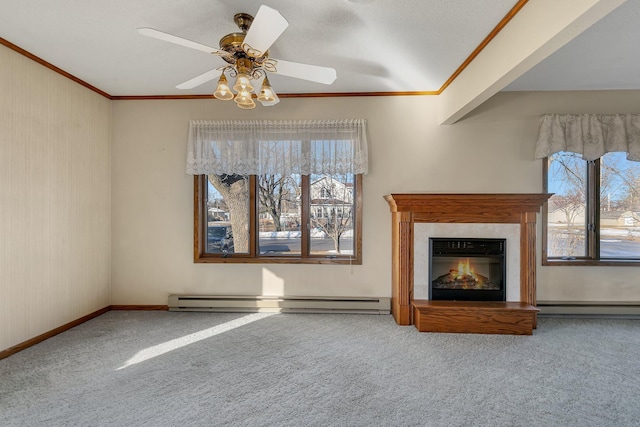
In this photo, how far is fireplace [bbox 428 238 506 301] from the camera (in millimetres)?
3398

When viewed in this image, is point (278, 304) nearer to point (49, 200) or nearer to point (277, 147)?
point (277, 147)

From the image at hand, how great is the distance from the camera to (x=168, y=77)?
326 cm

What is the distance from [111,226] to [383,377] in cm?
352

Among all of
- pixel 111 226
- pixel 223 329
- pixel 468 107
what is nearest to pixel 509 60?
pixel 468 107

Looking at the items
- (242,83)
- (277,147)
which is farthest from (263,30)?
(277,147)

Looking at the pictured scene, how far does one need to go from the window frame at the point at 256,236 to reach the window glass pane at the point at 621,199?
2819 millimetres

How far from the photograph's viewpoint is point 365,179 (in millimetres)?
3723

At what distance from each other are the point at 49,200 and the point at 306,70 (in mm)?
2773

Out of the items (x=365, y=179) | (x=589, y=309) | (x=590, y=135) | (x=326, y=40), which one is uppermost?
(x=326, y=40)

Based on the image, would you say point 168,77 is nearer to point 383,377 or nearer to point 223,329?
point 223,329

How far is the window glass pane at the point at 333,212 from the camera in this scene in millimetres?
3826

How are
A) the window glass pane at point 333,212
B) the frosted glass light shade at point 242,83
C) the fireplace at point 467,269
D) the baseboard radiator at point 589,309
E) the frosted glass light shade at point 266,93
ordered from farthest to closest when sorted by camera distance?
the window glass pane at point 333,212, the baseboard radiator at point 589,309, the fireplace at point 467,269, the frosted glass light shade at point 266,93, the frosted glass light shade at point 242,83

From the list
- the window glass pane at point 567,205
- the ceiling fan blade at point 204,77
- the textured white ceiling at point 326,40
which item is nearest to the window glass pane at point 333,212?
the textured white ceiling at point 326,40

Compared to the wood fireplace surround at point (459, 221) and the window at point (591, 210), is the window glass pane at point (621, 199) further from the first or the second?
the wood fireplace surround at point (459, 221)
